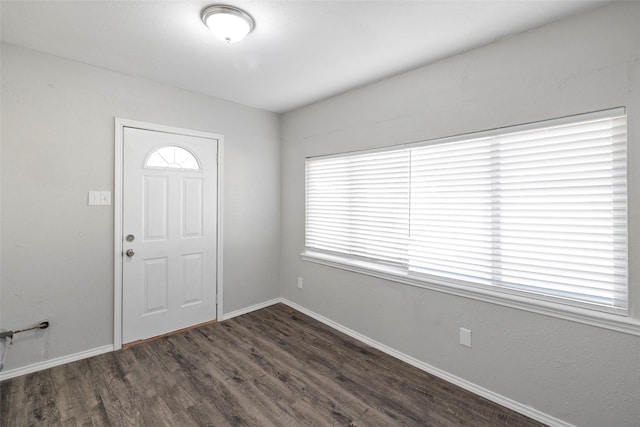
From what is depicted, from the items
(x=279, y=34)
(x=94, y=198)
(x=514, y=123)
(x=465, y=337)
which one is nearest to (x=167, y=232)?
(x=94, y=198)

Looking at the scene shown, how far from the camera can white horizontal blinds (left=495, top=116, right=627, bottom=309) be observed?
5.38 ft

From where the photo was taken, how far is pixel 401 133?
102 inches

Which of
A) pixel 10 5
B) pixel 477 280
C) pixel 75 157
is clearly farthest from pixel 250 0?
pixel 477 280

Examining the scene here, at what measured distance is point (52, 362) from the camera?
7.77ft


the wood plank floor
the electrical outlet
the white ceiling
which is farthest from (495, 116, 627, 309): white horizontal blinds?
the wood plank floor

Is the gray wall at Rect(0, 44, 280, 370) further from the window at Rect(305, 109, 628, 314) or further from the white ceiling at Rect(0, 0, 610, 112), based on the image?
the window at Rect(305, 109, 628, 314)

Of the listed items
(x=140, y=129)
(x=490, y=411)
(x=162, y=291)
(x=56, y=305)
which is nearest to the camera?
(x=490, y=411)

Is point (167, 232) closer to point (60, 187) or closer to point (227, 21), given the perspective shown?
point (60, 187)

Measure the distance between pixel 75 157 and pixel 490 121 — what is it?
334 centimetres

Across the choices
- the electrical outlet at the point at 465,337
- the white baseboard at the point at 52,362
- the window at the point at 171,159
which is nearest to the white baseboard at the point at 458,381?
the electrical outlet at the point at 465,337

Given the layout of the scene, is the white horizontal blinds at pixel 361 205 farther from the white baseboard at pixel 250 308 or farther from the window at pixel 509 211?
the white baseboard at pixel 250 308

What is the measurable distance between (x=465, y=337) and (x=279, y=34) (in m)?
2.60

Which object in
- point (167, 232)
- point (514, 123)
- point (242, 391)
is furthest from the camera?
point (167, 232)

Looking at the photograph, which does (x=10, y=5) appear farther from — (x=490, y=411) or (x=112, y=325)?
(x=490, y=411)
